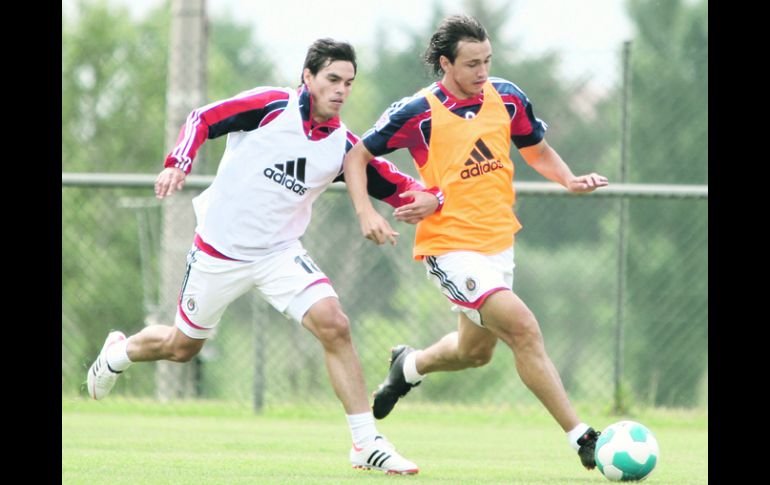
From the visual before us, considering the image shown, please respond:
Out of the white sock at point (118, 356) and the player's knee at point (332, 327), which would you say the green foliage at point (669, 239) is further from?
the white sock at point (118, 356)

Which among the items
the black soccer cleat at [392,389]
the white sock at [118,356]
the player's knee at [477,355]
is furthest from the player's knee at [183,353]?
the player's knee at [477,355]

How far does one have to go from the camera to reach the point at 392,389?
7.55 m

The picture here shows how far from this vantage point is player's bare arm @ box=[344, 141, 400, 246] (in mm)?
6086

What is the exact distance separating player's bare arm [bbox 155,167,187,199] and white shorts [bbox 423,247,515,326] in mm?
1378

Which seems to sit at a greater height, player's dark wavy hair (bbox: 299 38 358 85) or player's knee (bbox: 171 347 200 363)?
player's dark wavy hair (bbox: 299 38 358 85)

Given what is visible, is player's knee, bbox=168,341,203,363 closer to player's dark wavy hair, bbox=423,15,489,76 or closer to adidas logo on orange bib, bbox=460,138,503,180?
adidas logo on orange bib, bbox=460,138,503,180

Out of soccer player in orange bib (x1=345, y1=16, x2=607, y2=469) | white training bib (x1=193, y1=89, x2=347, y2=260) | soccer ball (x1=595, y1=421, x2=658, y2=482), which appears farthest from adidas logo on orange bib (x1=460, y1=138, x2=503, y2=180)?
soccer ball (x1=595, y1=421, x2=658, y2=482)

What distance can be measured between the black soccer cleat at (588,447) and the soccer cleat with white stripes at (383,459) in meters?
0.78

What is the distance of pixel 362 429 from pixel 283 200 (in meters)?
1.24

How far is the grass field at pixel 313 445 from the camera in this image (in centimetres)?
594

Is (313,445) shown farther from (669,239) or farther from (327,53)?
(669,239)

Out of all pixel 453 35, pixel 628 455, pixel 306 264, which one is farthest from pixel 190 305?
pixel 628 455
